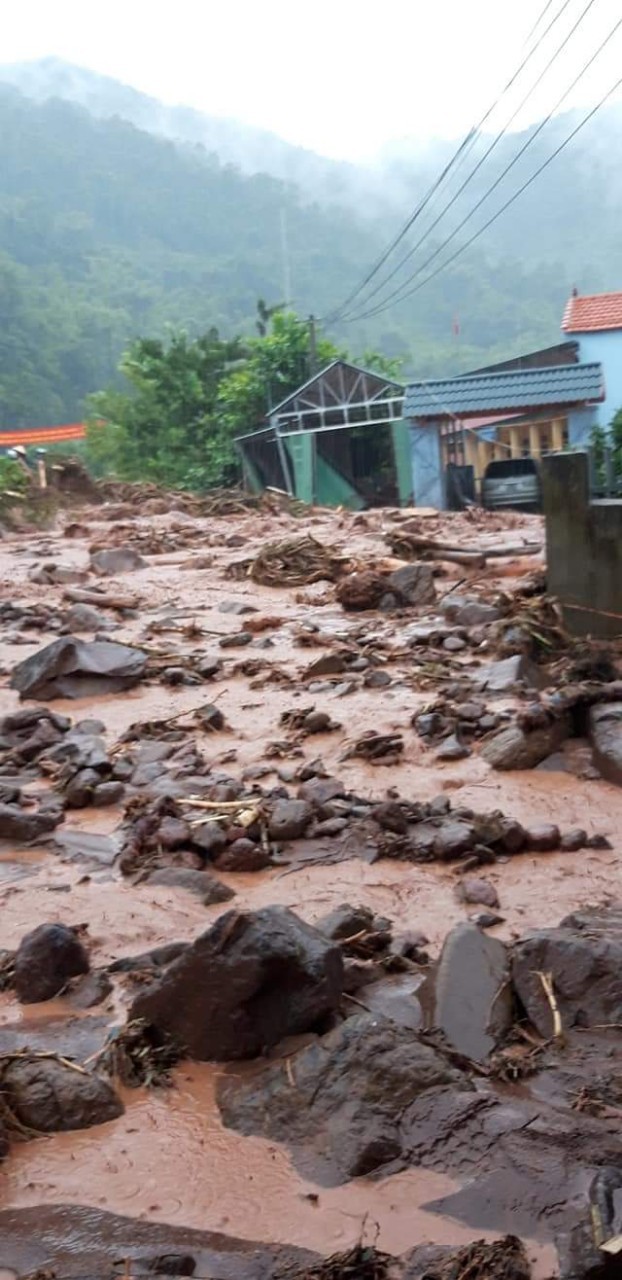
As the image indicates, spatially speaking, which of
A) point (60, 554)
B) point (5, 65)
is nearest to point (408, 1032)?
point (60, 554)

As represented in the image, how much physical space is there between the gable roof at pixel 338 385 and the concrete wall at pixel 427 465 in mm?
1987

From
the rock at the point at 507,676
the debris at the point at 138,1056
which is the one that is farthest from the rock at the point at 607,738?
the debris at the point at 138,1056

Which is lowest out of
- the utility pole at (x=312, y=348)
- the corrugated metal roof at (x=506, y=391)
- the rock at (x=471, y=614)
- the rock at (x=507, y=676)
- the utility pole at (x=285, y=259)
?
the rock at (x=507, y=676)

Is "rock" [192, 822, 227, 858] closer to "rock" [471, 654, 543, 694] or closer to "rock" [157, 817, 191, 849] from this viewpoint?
"rock" [157, 817, 191, 849]

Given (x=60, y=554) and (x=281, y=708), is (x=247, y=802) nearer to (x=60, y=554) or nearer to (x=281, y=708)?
(x=281, y=708)

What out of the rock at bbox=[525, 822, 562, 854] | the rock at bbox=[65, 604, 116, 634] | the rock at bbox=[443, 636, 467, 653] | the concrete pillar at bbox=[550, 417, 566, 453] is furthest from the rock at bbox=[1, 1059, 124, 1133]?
the concrete pillar at bbox=[550, 417, 566, 453]

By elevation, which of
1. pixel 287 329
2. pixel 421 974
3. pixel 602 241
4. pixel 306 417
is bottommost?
pixel 421 974

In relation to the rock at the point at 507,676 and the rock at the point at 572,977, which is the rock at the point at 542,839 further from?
the rock at the point at 507,676

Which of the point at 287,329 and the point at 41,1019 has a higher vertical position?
the point at 287,329

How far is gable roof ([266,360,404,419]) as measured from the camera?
25016 mm

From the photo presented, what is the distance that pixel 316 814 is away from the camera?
15.8ft

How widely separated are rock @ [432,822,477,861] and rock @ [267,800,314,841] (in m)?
0.52

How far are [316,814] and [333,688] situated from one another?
7.46 ft

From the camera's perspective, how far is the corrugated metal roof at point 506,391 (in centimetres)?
2206
